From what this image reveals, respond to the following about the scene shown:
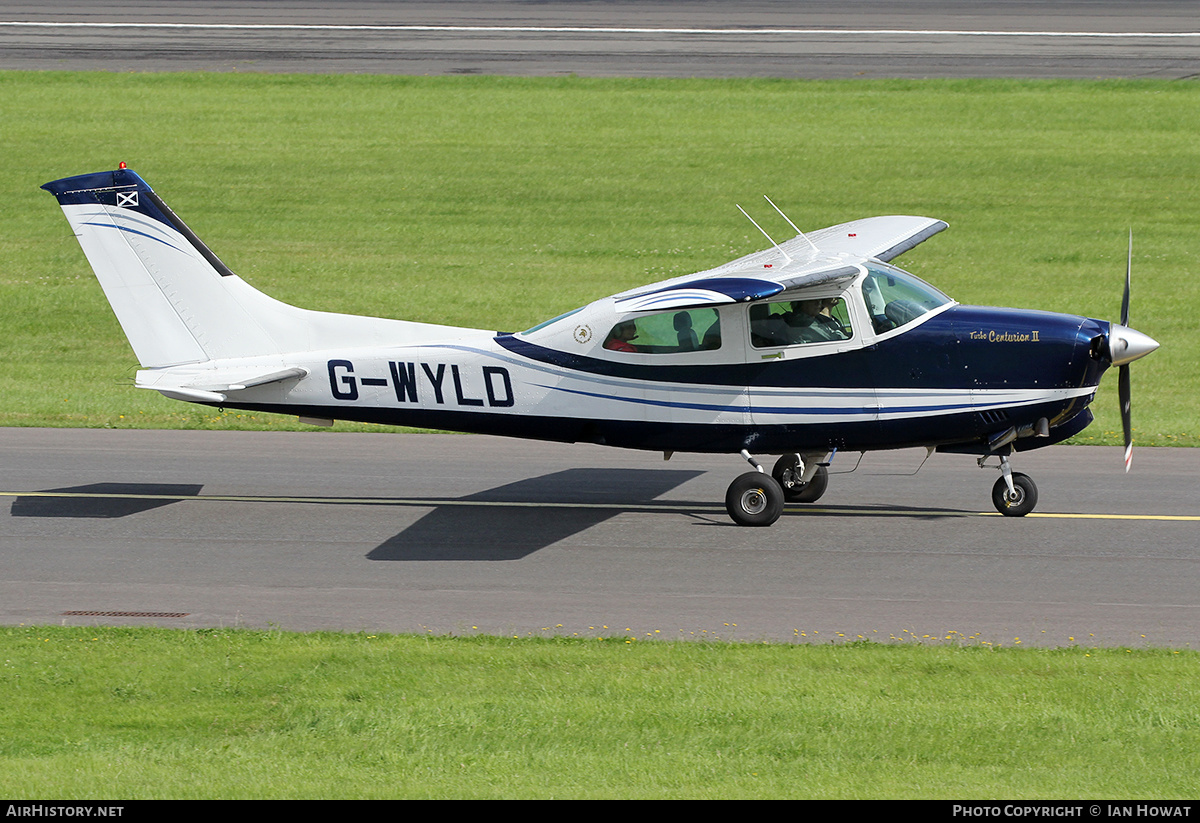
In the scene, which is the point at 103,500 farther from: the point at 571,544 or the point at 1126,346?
the point at 1126,346

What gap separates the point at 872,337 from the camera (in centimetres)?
1330

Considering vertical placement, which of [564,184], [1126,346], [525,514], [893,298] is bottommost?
[525,514]

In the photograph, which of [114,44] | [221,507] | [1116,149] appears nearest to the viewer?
[221,507]

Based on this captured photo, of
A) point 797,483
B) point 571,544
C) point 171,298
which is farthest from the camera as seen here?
point 797,483

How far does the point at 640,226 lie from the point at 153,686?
818 inches

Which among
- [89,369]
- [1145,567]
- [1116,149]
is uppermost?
[1116,149]

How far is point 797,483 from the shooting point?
47.8ft

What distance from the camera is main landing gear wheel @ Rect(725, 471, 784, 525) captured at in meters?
13.7

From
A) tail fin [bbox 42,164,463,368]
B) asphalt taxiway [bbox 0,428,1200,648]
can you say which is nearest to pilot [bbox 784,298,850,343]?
asphalt taxiway [bbox 0,428,1200,648]

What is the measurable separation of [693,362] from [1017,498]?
3.57 metres

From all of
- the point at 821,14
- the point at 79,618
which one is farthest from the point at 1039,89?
the point at 79,618

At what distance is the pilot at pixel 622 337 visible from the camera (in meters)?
13.8

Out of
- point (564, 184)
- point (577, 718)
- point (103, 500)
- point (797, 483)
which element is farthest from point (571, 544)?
point (564, 184)

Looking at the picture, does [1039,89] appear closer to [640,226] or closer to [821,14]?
[821,14]
